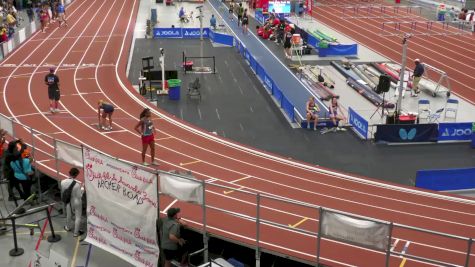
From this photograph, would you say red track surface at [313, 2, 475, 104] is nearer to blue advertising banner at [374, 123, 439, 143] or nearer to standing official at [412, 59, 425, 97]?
standing official at [412, 59, 425, 97]

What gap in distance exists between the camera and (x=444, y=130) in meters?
19.8

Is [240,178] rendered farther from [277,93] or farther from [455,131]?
[277,93]

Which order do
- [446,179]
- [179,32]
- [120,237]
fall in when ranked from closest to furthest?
1. [120,237]
2. [446,179]
3. [179,32]

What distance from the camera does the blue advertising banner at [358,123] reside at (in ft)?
65.8

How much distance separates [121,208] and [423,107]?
52.5 ft

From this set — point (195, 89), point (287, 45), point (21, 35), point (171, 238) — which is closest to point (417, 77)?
point (195, 89)

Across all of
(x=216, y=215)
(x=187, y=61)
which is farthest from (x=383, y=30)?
(x=216, y=215)

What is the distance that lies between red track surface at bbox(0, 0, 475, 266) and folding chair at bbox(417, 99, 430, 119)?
7096mm

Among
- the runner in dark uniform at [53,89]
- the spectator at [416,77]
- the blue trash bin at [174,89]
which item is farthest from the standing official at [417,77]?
the runner in dark uniform at [53,89]

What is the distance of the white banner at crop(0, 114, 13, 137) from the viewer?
1546 centimetres

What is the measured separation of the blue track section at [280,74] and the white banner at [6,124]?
431 inches

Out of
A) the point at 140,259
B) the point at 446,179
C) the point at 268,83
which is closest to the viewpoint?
the point at 140,259

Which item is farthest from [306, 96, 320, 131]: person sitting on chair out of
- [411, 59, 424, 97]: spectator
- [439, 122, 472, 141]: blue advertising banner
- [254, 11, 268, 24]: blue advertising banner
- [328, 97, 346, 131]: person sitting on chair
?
[254, 11, 268, 24]: blue advertising banner

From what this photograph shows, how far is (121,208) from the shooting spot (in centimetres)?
1078
